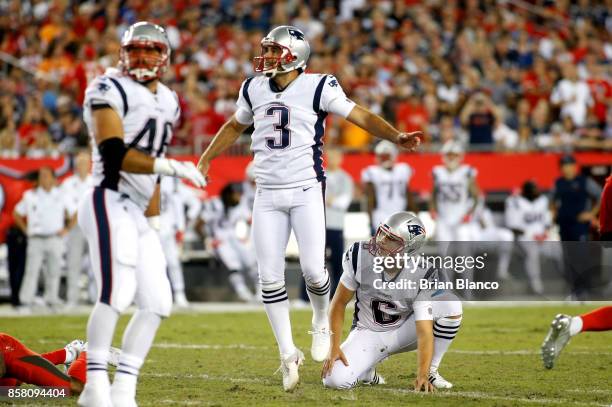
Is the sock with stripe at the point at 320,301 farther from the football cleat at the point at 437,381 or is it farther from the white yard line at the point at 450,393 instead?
the football cleat at the point at 437,381

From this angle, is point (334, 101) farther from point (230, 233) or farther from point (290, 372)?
point (230, 233)

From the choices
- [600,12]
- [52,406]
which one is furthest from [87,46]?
[52,406]

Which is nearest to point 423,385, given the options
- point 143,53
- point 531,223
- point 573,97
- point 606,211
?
point 606,211

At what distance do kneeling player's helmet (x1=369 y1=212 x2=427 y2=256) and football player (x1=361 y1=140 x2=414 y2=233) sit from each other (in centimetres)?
588

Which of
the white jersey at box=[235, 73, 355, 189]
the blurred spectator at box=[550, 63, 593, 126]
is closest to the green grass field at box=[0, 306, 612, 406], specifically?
the white jersey at box=[235, 73, 355, 189]

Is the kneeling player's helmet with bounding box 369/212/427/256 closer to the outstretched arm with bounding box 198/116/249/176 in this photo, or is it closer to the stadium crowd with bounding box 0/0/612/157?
the outstretched arm with bounding box 198/116/249/176

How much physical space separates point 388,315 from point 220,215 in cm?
721

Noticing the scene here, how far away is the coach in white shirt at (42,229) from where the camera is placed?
12.1 m

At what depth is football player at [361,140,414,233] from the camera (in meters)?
12.2

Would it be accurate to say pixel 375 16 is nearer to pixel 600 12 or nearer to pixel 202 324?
pixel 600 12

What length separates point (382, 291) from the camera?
6.41m

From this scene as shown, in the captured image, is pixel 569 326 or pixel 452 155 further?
pixel 452 155

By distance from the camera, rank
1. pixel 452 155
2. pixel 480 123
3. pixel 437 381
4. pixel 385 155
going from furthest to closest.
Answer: pixel 480 123, pixel 452 155, pixel 385 155, pixel 437 381

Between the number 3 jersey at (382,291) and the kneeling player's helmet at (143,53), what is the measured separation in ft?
5.83
